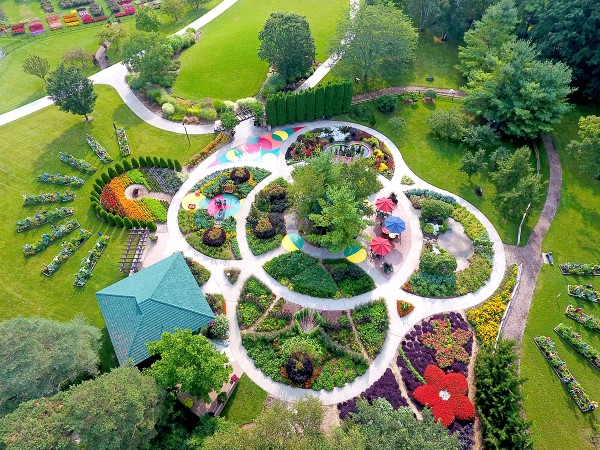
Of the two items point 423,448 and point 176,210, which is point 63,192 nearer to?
point 176,210

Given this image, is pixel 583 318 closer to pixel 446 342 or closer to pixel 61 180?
pixel 446 342

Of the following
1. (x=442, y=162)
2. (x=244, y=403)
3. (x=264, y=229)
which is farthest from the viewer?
(x=442, y=162)

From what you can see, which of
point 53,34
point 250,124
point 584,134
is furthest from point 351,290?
point 53,34

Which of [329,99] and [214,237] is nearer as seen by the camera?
[214,237]

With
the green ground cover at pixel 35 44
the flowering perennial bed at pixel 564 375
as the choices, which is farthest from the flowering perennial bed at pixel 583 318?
the green ground cover at pixel 35 44

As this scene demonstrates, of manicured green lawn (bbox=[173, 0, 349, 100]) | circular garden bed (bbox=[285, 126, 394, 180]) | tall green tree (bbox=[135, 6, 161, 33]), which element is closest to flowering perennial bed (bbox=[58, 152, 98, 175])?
manicured green lawn (bbox=[173, 0, 349, 100])

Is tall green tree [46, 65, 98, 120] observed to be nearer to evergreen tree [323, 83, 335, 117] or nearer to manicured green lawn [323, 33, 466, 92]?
evergreen tree [323, 83, 335, 117]

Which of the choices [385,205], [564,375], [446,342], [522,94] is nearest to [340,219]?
[385,205]

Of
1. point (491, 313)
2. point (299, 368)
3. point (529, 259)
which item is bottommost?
point (299, 368)
